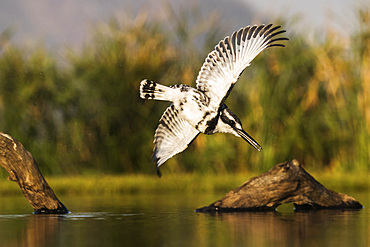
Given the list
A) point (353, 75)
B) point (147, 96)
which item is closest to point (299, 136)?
point (353, 75)

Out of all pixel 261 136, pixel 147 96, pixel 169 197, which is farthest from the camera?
pixel 261 136

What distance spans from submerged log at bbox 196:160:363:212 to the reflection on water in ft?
0.72

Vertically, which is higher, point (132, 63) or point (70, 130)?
point (132, 63)

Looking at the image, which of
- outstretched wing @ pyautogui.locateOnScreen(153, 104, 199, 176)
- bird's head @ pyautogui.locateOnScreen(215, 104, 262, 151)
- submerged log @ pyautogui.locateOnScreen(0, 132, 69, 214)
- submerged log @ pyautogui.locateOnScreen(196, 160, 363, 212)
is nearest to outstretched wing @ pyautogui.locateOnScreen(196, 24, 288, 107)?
bird's head @ pyautogui.locateOnScreen(215, 104, 262, 151)

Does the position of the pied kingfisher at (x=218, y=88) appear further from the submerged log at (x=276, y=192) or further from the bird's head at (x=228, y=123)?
the submerged log at (x=276, y=192)

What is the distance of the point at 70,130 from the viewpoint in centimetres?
1326

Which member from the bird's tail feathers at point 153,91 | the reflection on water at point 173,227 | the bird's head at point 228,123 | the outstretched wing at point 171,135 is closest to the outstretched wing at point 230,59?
the bird's head at point 228,123

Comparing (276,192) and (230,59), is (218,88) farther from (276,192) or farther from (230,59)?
(276,192)

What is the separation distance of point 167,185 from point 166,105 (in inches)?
86.8

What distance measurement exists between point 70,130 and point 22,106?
1001mm

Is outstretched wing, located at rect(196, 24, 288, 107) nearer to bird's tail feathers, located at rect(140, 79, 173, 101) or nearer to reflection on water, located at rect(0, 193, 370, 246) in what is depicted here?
bird's tail feathers, located at rect(140, 79, 173, 101)

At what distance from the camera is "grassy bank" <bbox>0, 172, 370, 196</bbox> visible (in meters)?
11.6

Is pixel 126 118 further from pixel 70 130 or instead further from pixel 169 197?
pixel 169 197

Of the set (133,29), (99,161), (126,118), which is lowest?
(99,161)
